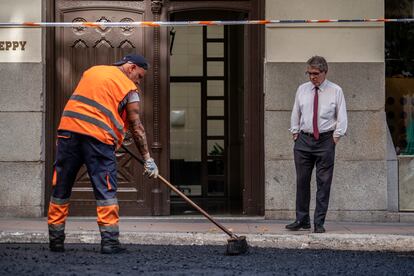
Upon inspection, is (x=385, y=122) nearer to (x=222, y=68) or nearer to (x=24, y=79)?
(x=24, y=79)

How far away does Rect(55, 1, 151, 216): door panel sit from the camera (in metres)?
A: 11.5

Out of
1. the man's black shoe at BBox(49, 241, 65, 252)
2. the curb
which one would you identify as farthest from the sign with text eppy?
the man's black shoe at BBox(49, 241, 65, 252)

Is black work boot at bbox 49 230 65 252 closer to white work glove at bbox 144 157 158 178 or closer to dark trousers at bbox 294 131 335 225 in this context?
white work glove at bbox 144 157 158 178

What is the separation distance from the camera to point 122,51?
37.8 ft

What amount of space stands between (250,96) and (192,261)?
14.0 feet

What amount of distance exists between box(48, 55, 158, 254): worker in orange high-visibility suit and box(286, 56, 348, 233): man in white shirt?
7.62 ft

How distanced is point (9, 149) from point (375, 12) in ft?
16.3

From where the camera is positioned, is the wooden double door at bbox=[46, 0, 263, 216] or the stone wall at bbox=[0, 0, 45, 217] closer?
the stone wall at bbox=[0, 0, 45, 217]

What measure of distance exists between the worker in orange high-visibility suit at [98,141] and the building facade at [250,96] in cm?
314

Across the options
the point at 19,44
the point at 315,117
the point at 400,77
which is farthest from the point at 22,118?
the point at 400,77

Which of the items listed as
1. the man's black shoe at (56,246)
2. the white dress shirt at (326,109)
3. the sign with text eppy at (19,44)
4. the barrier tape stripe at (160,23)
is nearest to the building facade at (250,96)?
the sign with text eppy at (19,44)

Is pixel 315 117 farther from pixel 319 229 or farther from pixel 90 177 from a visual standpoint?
pixel 90 177

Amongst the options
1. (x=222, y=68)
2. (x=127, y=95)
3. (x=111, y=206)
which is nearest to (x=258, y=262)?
(x=111, y=206)

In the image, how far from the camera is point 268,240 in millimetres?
9266
